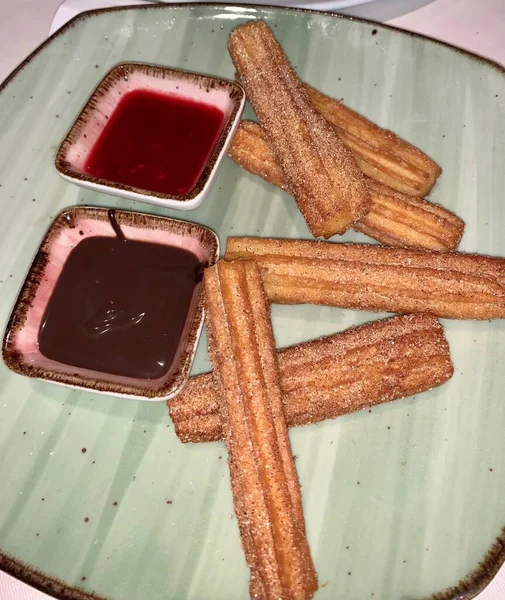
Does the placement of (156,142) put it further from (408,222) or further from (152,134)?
(408,222)

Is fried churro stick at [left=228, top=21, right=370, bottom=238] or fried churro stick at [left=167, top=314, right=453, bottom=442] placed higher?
fried churro stick at [left=228, top=21, right=370, bottom=238]

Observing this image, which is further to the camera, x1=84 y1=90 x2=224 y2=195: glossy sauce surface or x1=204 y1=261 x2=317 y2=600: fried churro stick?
x1=84 y1=90 x2=224 y2=195: glossy sauce surface

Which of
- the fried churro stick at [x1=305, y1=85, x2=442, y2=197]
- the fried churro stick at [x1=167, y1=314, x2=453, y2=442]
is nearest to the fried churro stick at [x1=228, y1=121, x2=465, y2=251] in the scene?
the fried churro stick at [x1=305, y1=85, x2=442, y2=197]

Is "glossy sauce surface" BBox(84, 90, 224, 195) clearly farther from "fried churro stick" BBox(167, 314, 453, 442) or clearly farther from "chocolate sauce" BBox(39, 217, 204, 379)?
"fried churro stick" BBox(167, 314, 453, 442)

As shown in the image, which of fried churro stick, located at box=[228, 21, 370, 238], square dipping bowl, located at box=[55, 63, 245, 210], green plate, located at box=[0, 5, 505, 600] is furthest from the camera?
square dipping bowl, located at box=[55, 63, 245, 210]

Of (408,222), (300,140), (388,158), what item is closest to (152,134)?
(300,140)

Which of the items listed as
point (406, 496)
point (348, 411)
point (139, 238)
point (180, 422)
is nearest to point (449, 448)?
point (406, 496)

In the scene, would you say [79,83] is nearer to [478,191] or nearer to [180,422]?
[180,422]

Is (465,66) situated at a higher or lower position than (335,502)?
higher
